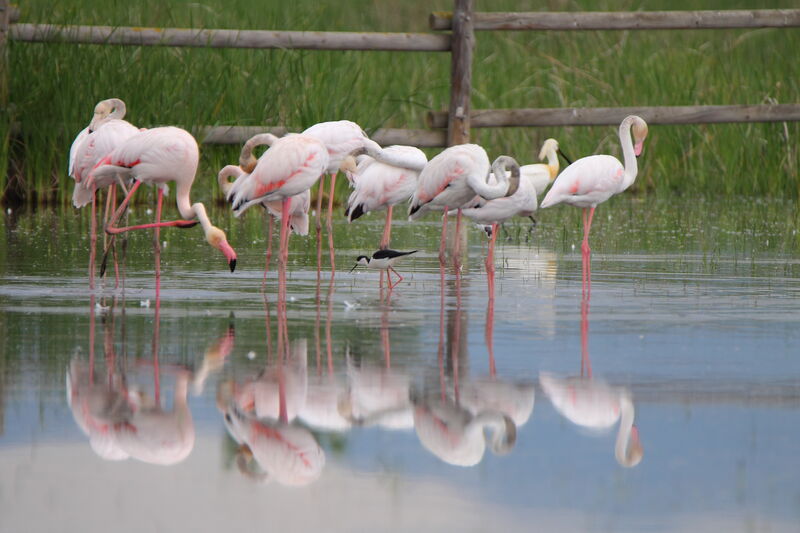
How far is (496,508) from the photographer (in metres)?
3.59

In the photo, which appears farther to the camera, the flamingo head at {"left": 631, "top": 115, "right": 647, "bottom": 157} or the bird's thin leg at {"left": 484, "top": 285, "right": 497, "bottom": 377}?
the flamingo head at {"left": 631, "top": 115, "right": 647, "bottom": 157}

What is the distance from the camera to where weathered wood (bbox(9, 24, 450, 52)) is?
14.0 meters

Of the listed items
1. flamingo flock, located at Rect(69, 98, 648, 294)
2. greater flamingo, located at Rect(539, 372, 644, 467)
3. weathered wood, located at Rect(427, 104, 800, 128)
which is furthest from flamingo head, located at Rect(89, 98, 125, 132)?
greater flamingo, located at Rect(539, 372, 644, 467)

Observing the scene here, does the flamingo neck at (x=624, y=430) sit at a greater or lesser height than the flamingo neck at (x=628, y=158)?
lesser

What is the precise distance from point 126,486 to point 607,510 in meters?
1.29

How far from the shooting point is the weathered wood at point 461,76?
47.1 ft

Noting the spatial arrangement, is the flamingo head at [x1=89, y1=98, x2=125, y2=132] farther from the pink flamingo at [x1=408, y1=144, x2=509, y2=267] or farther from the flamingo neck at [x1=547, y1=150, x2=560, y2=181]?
the flamingo neck at [x1=547, y1=150, x2=560, y2=181]

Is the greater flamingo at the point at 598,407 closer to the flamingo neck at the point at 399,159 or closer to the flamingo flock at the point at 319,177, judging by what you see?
the flamingo flock at the point at 319,177

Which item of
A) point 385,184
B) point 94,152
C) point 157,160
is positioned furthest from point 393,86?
point 157,160

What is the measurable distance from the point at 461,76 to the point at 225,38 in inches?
96.7

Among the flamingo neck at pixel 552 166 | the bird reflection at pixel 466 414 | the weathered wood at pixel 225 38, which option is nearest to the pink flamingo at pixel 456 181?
the flamingo neck at pixel 552 166

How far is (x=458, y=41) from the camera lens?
14.4 meters

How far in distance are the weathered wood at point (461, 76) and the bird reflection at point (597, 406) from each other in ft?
29.5

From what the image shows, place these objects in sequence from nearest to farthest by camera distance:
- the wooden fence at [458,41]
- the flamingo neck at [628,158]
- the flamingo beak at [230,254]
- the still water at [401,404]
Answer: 1. the still water at [401,404]
2. the flamingo beak at [230,254]
3. the flamingo neck at [628,158]
4. the wooden fence at [458,41]
